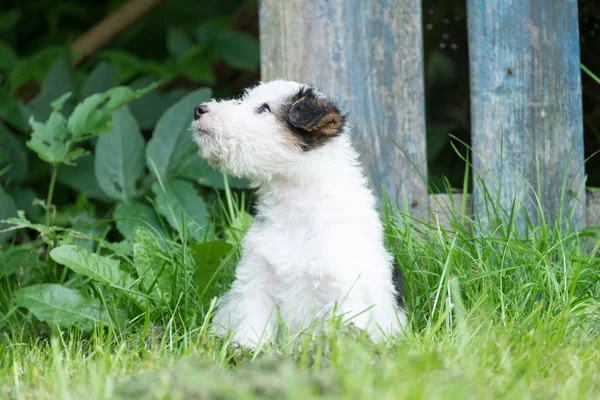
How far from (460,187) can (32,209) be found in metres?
2.75

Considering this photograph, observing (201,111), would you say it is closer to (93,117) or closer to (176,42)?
(93,117)

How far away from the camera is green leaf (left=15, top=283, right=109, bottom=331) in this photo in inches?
137

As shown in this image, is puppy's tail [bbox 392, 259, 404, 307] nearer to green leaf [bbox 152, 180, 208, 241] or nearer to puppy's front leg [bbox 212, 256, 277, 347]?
puppy's front leg [bbox 212, 256, 277, 347]

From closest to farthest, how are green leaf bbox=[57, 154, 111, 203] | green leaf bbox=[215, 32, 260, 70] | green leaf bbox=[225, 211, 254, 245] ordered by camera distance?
green leaf bbox=[225, 211, 254, 245]
green leaf bbox=[57, 154, 111, 203]
green leaf bbox=[215, 32, 260, 70]

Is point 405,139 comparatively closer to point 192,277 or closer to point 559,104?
point 559,104

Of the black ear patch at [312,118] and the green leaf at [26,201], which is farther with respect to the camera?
the green leaf at [26,201]

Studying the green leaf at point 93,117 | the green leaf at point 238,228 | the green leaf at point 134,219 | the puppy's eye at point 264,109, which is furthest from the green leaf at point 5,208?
the puppy's eye at point 264,109

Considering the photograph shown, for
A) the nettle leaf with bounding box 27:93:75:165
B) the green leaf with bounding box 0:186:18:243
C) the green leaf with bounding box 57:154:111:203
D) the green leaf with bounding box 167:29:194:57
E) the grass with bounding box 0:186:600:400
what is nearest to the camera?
the grass with bounding box 0:186:600:400

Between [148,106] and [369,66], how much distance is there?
185 centimetres

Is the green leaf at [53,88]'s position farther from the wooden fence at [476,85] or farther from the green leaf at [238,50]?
the wooden fence at [476,85]

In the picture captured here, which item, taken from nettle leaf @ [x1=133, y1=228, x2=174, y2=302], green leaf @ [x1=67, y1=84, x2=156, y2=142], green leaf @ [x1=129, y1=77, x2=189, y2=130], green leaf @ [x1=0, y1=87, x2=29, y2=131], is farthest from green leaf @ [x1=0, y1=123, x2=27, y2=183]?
nettle leaf @ [x1=133, y1=228, x2=174, y2=302]

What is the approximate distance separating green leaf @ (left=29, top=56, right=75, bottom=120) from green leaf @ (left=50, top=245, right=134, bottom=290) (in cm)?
191

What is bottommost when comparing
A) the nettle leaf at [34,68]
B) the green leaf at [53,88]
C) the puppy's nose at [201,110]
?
the puppy's nose at [201,110]

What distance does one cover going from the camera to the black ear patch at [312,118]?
121 inches
